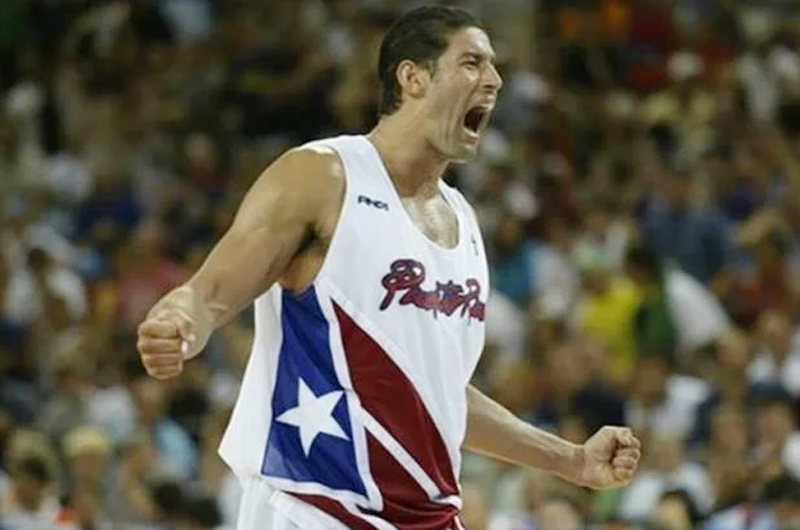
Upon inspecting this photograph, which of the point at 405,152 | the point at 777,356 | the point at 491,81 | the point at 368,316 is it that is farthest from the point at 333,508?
the point at 777,356

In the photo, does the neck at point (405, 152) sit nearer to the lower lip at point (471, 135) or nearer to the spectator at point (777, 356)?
the lower lip at point (471, 135)

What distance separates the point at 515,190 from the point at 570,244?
1.05 metres

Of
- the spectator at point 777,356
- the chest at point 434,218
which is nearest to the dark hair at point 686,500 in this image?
the spectator at point 777,356

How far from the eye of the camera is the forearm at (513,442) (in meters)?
6.10

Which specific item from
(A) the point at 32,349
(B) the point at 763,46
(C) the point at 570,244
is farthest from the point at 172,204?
(B) the point at 763,46

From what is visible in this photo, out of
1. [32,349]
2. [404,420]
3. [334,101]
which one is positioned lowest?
[32,349]

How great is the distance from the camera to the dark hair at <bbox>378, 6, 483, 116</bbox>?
5.71 metres

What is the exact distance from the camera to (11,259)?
14.0 metres

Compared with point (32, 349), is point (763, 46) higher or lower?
higher

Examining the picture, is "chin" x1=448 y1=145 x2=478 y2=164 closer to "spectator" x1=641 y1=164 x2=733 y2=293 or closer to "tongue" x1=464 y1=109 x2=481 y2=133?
"tongue" x1=464 y1=109 x2=481 y2=133

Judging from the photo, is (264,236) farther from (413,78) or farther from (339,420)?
(413,78)

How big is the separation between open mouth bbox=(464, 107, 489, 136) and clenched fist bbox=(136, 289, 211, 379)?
114 cm

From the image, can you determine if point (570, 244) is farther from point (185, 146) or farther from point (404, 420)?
point (404, 420)

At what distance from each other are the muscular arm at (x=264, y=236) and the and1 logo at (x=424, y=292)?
242mm
